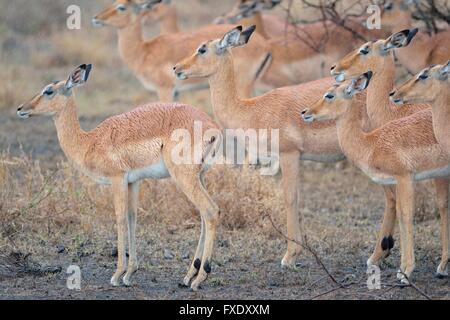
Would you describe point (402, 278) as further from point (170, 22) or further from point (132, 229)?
point (170, 22)

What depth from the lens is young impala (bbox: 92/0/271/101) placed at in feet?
37.7

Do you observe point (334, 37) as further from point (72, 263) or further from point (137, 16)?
point (72, 263)

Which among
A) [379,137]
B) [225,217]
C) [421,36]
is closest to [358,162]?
[379,137]

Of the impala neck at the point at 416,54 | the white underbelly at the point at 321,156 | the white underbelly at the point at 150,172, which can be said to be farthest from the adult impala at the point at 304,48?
the white underbelly at the point at 150,172

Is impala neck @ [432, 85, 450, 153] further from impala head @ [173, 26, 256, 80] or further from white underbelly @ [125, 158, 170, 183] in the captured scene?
white underbelly @ [125, 158, 170, 183]

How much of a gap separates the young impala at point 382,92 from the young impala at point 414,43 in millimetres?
2052

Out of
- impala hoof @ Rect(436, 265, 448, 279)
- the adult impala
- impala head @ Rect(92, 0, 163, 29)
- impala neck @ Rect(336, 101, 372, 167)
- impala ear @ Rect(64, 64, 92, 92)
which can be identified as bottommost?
impala hoof @ Rect(436, 265, 448, 279)

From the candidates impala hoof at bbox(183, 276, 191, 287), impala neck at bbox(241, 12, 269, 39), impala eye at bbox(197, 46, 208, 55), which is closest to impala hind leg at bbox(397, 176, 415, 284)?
impala hoof at bbox(183, 276, 191, 287)

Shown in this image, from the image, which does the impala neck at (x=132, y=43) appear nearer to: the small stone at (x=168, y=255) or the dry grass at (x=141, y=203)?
the dry grass at (x=141, y=203)

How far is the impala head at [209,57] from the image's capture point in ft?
25.8

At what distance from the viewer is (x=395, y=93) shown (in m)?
7.15

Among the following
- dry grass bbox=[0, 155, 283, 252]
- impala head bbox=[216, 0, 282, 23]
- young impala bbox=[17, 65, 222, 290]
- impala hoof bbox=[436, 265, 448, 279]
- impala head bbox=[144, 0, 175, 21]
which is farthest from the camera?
impala head bbox=[144, 0, 175, 21]

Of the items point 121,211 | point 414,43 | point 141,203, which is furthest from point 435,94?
point 414,43

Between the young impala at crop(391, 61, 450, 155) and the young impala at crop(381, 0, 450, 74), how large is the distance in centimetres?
280
